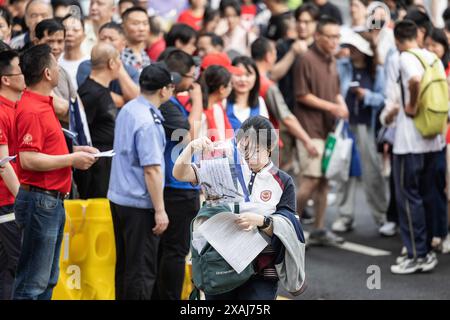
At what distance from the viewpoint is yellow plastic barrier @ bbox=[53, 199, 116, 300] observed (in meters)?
7.09

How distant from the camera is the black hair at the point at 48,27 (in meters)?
7.74

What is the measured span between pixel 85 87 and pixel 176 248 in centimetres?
147

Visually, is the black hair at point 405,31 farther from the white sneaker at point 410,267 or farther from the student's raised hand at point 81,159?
the student's raised hand at point 81,159

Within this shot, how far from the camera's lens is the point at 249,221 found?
16.7 ft

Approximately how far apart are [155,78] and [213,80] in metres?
1.28

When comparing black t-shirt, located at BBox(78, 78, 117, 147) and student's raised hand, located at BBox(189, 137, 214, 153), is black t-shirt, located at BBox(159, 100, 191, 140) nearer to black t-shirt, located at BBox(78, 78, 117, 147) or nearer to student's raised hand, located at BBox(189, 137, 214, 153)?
black t-shirt, located at BBox(78, 78, 117, 147)

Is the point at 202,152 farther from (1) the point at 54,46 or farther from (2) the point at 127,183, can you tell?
(1) the point at 54,46

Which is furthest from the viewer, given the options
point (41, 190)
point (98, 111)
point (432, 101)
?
point (432, 101)

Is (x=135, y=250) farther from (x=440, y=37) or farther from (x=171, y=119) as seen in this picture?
(x=440, y=37)

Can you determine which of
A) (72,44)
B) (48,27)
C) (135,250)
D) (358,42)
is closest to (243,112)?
(72,44)

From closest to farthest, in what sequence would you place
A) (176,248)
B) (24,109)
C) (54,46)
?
(24,109) < (176,248) < (54,46)

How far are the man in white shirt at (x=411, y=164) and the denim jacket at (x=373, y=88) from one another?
4.67 feet
